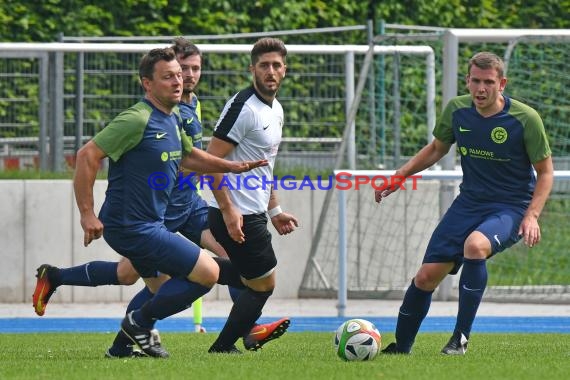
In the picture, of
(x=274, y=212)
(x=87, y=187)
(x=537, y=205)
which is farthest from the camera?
(x=274, y=212)

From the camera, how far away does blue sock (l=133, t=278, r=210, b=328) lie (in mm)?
9094

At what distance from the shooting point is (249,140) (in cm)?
953

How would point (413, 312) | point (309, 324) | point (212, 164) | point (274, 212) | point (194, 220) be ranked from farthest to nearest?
1. point (309, 324)
2. point (194, 220)
3. point (274, 212)
4. point (413, 312)
5. point (212, 164)

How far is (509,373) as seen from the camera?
26.9 ft

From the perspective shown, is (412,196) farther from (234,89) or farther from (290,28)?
(290,28)

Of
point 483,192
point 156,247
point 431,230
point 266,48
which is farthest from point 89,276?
point 431,230

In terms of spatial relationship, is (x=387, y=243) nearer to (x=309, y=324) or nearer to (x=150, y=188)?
(x=309, y=324)

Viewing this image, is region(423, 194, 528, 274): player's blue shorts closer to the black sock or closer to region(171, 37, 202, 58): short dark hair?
the black sock

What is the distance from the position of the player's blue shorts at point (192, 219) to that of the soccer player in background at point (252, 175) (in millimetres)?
1081

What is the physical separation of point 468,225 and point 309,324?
4.10m

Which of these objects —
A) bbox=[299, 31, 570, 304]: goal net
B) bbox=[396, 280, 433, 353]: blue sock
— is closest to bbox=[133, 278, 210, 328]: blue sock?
bbox=[396, 280, 433, 353]: blue sock

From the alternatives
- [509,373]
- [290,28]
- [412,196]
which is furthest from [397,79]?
[509,373]

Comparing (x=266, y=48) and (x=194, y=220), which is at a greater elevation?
(x=266, y=48)

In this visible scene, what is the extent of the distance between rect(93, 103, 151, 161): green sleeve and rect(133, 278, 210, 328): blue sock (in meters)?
0.90
